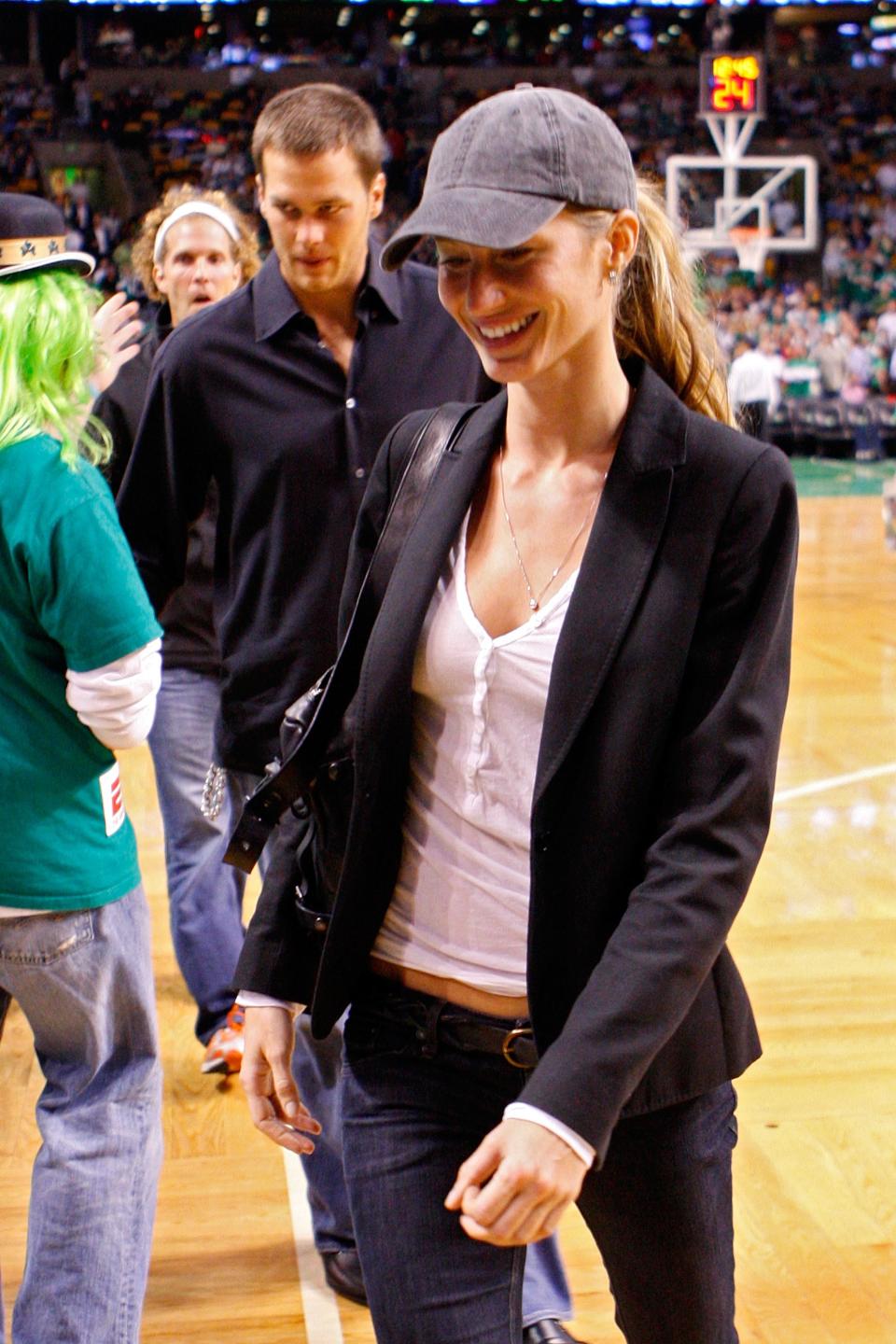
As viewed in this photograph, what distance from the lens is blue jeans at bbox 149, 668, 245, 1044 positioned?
3.75m

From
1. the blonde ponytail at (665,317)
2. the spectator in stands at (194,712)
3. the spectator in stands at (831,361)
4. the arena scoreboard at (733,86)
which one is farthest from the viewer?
the spectator in stands at (831,361)

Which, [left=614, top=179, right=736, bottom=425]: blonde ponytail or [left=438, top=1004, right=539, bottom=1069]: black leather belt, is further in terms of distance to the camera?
[left=614, top=179, right=736, bottom=425]: blonde ponytail

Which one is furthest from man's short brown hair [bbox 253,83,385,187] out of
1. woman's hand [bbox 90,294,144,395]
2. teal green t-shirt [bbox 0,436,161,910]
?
teal green t-shirt [bbox 0,436,161,910]

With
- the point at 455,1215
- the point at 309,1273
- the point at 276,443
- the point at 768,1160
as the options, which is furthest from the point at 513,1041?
the point at 768,1160

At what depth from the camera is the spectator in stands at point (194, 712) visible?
3.74 meters

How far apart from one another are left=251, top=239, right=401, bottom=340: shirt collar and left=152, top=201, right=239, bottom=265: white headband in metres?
1.22

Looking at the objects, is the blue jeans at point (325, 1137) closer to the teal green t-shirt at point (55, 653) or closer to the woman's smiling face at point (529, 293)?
the teal green t-shirt at point (55, 653)

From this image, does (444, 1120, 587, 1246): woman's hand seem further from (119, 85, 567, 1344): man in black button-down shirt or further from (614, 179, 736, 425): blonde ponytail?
(119, 85, 567, 1344): man in black button-down shirt

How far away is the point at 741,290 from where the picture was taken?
71.2ft

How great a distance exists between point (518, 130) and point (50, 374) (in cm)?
96

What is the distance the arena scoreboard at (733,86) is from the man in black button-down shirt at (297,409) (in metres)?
15.1

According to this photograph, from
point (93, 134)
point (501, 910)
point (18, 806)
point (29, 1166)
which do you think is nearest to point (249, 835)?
point (501, 910)

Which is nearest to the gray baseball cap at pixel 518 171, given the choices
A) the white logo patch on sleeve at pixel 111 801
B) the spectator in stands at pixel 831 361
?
the white logo patch on sleeve at pixel 111 801

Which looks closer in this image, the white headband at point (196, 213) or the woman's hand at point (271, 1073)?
the woman's hand at point (271, 1073)
